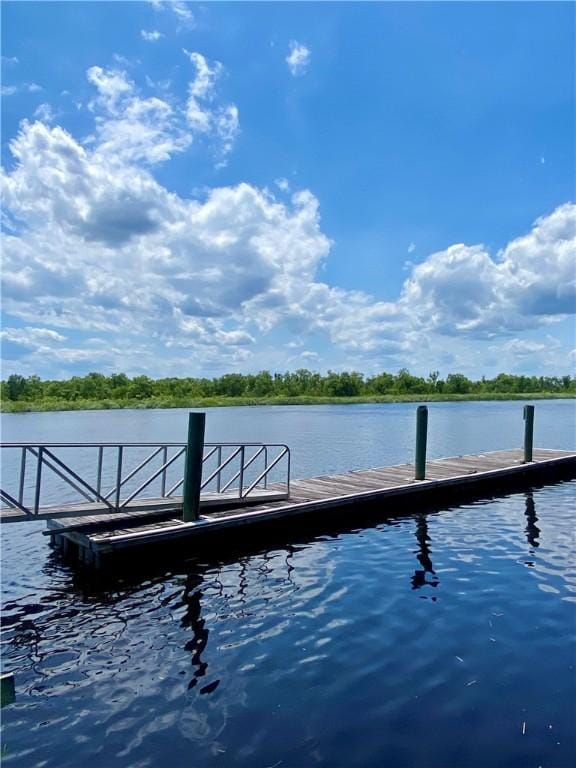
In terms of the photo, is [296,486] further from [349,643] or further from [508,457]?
[508,457]

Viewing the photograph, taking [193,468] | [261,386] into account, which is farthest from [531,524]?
[261,386]

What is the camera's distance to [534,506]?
14.6 m

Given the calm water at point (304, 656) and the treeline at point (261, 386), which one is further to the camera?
the treeline at point (261, 386)

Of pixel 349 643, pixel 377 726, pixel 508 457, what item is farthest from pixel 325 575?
pixel 508 457

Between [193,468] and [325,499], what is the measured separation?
12.1ft

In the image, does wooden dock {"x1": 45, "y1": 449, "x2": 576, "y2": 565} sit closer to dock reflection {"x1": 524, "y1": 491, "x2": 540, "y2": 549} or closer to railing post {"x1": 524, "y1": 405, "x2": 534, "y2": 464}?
railing post {"x1": 524, "y1": 405, "x2": 534, "y2": 464}

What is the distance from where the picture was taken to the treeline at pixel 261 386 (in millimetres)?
92375

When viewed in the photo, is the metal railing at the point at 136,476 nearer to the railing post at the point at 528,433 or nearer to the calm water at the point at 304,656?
the calm water at the point at 304,656

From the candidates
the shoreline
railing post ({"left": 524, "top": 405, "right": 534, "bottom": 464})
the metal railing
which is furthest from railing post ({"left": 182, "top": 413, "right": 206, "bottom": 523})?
the shoreline

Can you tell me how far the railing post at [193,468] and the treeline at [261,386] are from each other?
75.9 m

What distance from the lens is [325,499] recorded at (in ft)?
41.0

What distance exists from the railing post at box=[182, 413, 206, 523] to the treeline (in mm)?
75850

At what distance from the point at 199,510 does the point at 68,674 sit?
495 cm

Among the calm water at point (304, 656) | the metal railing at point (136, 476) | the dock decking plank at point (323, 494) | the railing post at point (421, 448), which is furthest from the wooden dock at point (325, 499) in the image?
the calm water at point (304, 656)
